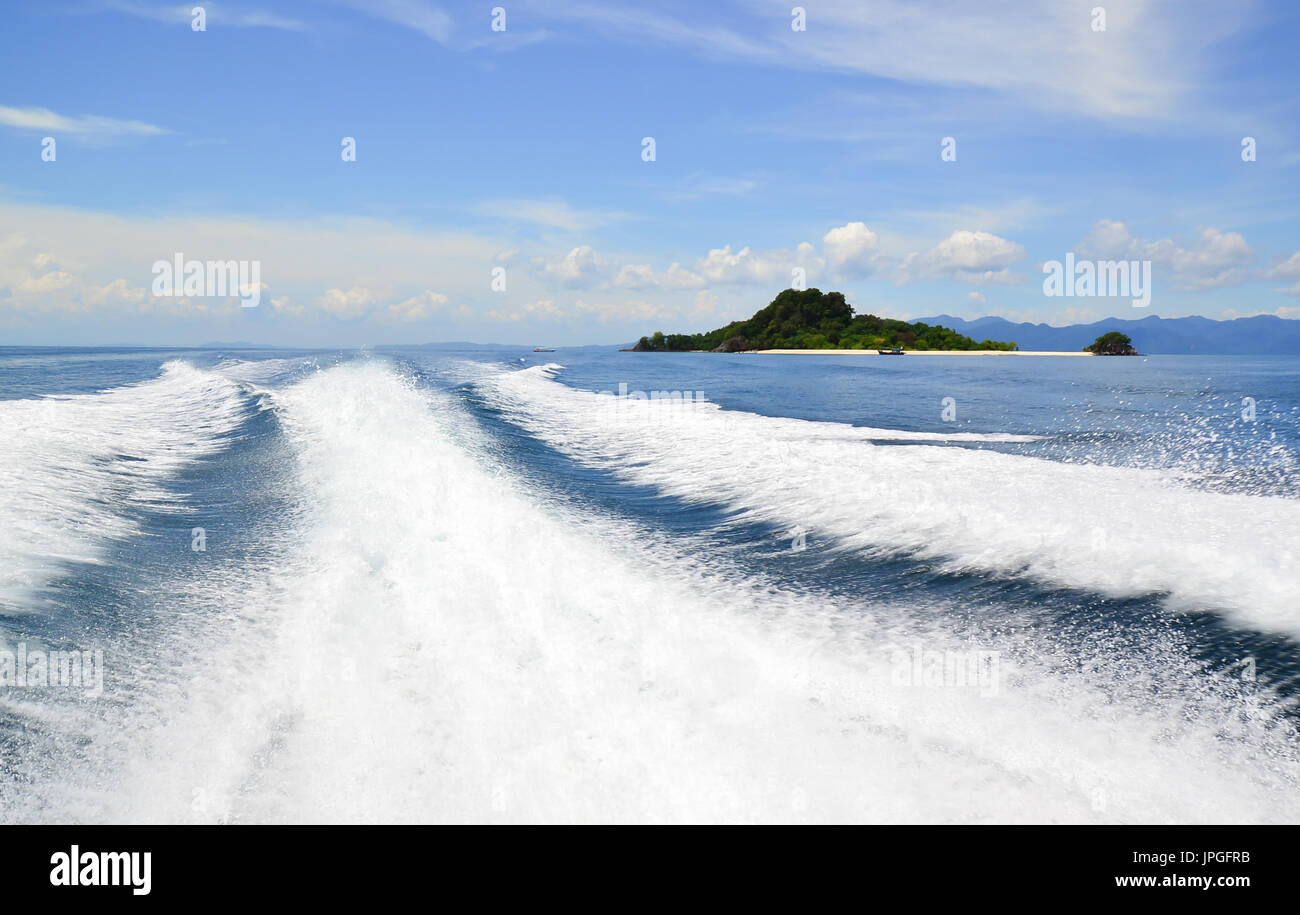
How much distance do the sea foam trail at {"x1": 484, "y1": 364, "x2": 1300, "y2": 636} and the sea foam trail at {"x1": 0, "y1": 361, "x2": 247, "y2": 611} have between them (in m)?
6.41

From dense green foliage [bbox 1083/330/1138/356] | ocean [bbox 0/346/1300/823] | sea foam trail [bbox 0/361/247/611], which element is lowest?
ocean [bbox 0/346/1300/823]

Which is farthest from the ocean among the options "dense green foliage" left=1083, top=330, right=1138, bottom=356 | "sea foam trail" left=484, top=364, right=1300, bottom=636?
"dense green foliage" left=1083, top=330, right=1138, bottom=356

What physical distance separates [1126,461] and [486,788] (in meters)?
11.6

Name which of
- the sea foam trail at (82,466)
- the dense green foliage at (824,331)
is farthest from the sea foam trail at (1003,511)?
the dense green foliage at (824,331)

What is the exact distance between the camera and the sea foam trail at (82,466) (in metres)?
6.55

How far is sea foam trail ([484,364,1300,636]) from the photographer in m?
5.66

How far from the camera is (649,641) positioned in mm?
4848

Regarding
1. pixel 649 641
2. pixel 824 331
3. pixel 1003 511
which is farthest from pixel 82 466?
pixel 824 331

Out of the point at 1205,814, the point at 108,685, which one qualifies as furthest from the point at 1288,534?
the point at 108,685

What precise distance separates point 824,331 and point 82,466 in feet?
452

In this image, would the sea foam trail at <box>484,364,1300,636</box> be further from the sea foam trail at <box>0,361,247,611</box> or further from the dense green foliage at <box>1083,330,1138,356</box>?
the dense green foliage at <box>1083,330,1138,356</box>

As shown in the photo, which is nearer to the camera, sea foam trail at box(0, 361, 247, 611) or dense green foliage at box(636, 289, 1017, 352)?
sea foam trail at box(0, 361, 247, 611)
